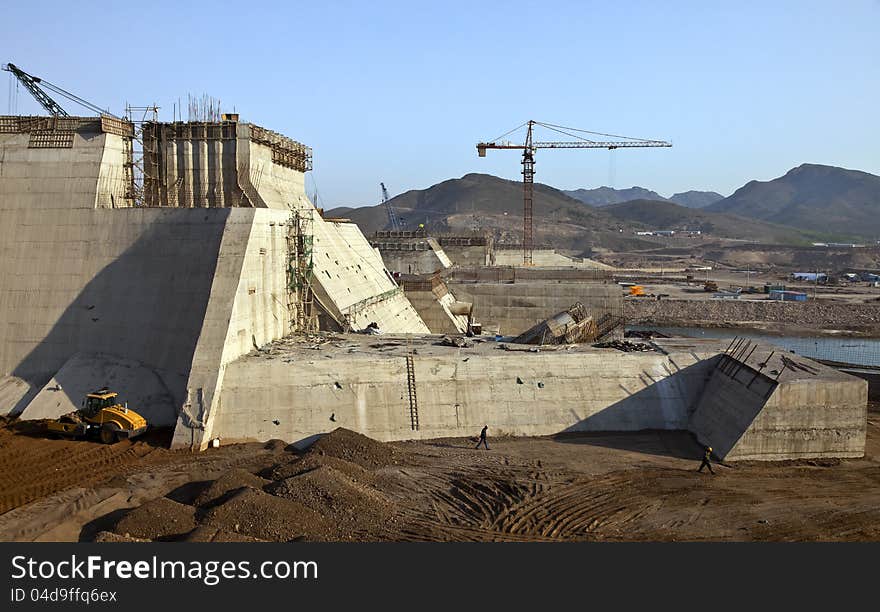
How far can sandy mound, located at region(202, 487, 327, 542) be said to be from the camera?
16.4 meters

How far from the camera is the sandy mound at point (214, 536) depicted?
15516 mm

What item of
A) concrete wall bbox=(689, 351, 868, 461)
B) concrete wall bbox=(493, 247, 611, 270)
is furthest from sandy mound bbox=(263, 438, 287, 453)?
concrete wall bbox=(493, 247, 611, 270)

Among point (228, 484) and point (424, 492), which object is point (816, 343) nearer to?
point (424, 492)

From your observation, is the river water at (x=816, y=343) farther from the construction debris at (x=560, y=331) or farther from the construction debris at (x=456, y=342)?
the construction debris at (x=456, y=342)

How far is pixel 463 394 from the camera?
87.6ft

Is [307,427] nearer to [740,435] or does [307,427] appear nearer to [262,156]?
[740,435]

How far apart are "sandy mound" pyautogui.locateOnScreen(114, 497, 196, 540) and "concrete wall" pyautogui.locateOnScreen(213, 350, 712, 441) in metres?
7.51

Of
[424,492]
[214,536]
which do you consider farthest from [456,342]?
[214,536]

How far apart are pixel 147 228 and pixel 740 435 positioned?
2315 centimetres

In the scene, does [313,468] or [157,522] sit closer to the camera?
[157,522]

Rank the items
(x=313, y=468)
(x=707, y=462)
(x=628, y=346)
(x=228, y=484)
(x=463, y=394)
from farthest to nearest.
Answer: (x=628, y=346) → (x=463, y=394) → (x=707, y=462) → (x=313, y=468) → (x=228, y=484)

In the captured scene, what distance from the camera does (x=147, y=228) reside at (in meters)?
29.0

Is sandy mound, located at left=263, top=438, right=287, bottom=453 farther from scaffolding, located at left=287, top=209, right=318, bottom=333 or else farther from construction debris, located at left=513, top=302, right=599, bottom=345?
construction debris, located at left=513, top=302, right=599, bottom=345

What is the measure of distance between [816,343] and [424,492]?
52.8 metres
